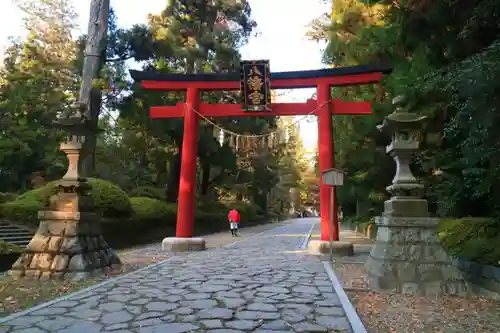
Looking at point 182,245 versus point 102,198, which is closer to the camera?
point 182,245

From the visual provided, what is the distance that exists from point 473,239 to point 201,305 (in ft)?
18.6

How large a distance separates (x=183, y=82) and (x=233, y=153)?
1138 cm

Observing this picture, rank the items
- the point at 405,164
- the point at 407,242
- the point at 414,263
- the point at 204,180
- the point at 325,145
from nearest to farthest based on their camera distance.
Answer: the point at 414,263 → the point at 407,242 → the point at 405,164 → the point at 325,145 → the point at 204,180

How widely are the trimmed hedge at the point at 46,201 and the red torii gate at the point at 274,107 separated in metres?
2.72

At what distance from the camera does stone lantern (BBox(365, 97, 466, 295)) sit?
24.1ft

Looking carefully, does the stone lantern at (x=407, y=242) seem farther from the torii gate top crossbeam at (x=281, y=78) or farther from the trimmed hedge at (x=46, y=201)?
the trimmed hedge at (x=46, y=201)

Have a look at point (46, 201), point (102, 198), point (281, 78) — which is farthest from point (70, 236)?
point (281, 78)

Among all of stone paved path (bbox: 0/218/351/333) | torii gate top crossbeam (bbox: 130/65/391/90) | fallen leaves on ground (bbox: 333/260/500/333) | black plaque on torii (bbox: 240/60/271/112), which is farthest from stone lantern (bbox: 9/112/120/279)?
black plaque on torii (bbox: 240/60/271/112)

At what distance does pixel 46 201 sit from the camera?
12695 millimetres

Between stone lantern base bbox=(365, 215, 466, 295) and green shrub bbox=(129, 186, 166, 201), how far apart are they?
52.6 feet

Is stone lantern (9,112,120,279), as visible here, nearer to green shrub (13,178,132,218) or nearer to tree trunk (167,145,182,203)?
Answer: green shrub (13,178,132,218)

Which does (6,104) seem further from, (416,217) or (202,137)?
(416,217)

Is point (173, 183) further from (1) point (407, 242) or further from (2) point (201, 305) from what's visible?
(2) point (201, 305)

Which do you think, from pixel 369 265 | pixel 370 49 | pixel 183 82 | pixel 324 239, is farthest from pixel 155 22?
pixel 369 265
